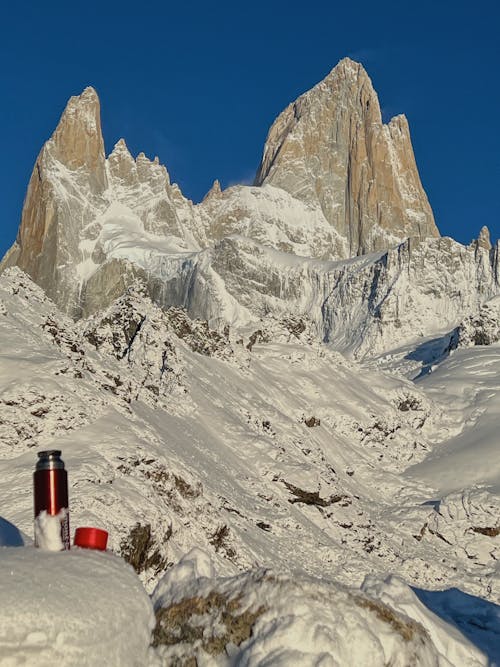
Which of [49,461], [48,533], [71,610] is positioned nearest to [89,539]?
[48,533]

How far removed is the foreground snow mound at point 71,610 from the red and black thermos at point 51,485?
0.55 meters

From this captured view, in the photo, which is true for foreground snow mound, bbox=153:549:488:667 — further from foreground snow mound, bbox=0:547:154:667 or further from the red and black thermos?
the red and black thermos

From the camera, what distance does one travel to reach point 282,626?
745 cm

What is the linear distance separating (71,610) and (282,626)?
5.50 ft

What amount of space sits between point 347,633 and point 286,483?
5149 centimetres

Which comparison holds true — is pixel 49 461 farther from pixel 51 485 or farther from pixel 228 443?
pixel 228 443

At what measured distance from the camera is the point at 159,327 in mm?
68750

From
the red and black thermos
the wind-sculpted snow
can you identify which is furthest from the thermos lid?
the wind-sculpted snow

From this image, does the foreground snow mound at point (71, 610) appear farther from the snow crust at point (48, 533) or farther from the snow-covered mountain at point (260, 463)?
the snow-covered mountain at point (260, 463)

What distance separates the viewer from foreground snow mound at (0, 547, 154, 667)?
21.0 feet

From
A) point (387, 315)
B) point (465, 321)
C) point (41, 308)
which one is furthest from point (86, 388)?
point (387, 315)

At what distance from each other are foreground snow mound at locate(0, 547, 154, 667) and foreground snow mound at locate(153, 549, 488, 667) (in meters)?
0.46

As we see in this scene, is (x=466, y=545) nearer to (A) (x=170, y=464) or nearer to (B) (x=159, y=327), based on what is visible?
(B) (x=159, y=327)

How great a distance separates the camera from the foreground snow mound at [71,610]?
6.40m
